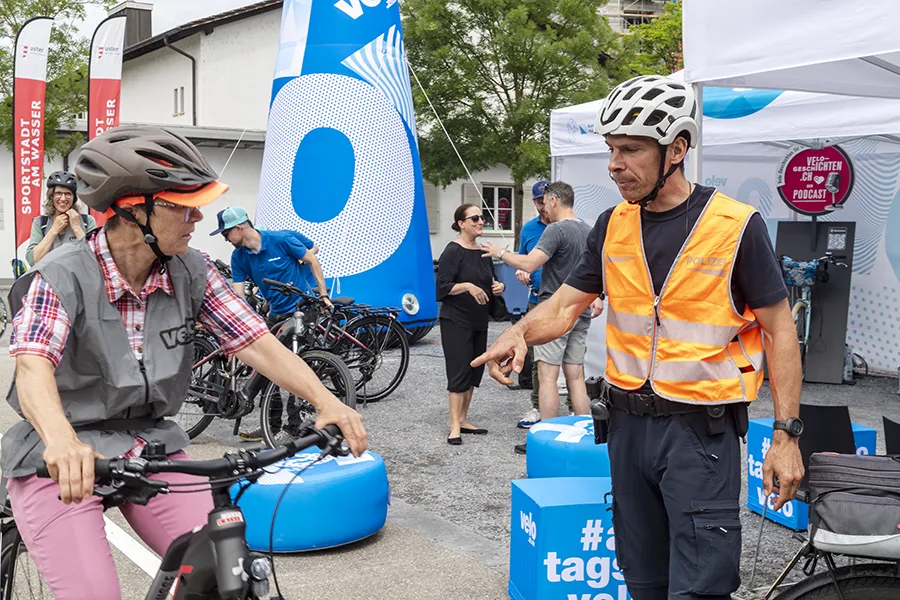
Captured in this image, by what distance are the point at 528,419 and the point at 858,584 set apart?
5.34 metres

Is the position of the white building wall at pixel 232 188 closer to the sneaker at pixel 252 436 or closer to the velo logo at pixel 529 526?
the sneaker at pixel 252 436

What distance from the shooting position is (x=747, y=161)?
12016 mm

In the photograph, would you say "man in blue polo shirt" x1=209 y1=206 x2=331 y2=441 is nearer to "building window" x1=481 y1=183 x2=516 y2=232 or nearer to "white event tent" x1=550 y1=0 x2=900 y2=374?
"white event tent" x1=550 y1=0 x2=900 y2=374

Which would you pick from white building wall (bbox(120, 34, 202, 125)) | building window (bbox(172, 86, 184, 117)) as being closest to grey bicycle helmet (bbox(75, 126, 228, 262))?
white building wall (bbox(120, 34, 202, 125))

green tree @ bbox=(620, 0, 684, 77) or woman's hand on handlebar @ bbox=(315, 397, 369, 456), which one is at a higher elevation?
green tree @ bbox=(620, 0, 684, 77)

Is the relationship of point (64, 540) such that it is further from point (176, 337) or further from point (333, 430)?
point (333, 430)

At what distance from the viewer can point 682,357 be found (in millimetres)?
A: 2768

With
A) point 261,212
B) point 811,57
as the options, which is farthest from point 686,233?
point 261,212

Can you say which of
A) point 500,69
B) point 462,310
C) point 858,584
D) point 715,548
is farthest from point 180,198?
point 500,69

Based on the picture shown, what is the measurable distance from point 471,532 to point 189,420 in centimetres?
326

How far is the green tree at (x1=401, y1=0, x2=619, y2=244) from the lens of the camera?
872 inches

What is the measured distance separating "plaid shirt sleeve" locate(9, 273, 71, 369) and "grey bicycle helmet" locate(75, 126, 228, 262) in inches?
10.5

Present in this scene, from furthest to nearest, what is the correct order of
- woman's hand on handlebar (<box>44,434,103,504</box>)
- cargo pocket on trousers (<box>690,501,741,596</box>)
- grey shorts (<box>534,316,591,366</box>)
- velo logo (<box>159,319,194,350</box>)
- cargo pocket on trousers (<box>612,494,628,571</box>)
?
1. grey shorts (<box>534,316,591,366</box>)
2. cargo pocket on trousers (<box>612,494,628,571</box>)
3. cargo pocket on trousers (<box>690,501,741,596</box>)
4. velo logo (<box>159,319,194,350</box>)
5. woman's hand on handlebar (<box>44,434,103,504</box>)

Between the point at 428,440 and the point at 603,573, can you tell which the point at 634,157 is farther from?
the point at 428,440
